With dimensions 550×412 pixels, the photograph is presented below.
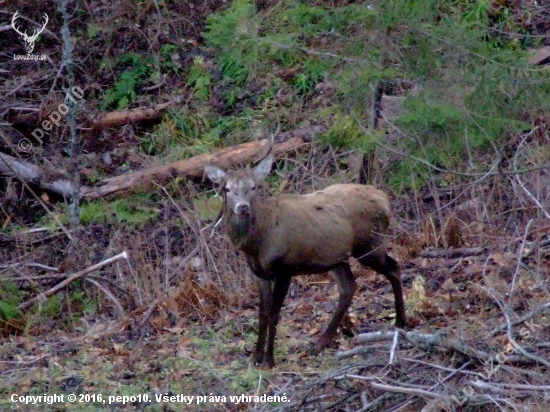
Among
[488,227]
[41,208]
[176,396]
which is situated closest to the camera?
[176,396]

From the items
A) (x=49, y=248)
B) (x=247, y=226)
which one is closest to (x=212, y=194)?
(x=49, y=248)

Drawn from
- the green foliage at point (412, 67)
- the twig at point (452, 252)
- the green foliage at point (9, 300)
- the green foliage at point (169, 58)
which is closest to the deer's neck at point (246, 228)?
the green foliage at point (412, 67)

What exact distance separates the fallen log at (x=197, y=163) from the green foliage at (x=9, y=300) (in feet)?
11.4

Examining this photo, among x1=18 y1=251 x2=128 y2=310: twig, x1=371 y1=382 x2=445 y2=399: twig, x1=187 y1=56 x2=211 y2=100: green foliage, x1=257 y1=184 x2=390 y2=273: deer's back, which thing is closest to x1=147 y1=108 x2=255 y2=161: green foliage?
x1=187 y1=56 x2=211 y2=100: green foliage

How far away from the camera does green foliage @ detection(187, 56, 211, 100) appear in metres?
16.8

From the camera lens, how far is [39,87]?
57.0 ft

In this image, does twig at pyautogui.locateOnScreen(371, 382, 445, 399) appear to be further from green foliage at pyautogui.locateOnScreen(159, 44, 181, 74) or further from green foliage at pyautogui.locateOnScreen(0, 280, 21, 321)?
green foliage at pyautogui.locateOnScreen(159, 44, 181, 74)

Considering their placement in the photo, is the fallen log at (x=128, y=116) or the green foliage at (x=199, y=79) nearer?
the fallen log at (x=128, y=116)

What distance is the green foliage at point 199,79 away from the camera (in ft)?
55.3

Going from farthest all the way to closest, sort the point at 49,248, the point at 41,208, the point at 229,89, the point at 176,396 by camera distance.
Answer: the point at 229,89 < the point at 41,208 < the point at 49,248 < the point at 176,396

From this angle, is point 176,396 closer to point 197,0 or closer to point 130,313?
point 130,313

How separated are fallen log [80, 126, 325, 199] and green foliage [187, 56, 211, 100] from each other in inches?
88.9

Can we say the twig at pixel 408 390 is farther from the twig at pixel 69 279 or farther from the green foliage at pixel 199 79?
the green foliage at pixel 199 79

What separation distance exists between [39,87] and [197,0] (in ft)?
11.1
